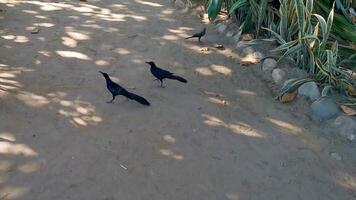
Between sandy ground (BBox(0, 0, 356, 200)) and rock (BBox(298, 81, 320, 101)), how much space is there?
6.6 inches

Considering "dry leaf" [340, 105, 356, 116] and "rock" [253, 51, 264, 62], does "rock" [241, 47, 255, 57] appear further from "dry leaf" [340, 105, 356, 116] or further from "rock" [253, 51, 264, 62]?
"dry leaf" [340, 105, 356, 116]

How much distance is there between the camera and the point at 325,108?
4.44 meters

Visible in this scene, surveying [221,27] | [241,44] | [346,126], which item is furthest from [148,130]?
[221,27]

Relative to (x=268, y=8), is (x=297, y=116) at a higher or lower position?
lower

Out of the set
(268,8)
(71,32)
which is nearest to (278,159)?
(268,8)

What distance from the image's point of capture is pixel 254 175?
12.1ft

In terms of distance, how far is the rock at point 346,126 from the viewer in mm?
4129

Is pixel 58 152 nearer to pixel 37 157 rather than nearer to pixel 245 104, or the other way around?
pixel 37 157

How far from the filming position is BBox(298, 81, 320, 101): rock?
15.2ft

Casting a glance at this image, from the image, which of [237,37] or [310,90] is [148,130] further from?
[237,37]

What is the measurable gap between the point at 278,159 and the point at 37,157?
2.04 metres

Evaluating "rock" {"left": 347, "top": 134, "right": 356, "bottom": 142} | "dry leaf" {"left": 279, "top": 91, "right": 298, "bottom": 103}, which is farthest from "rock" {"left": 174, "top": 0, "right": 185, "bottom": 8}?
"rock" {"left": 347, "top": 134, "right": 356, "bottom": 142}

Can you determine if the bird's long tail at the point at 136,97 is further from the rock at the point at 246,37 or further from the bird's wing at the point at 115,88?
the rock at the point at 246,37

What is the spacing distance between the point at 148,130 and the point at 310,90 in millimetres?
1768
